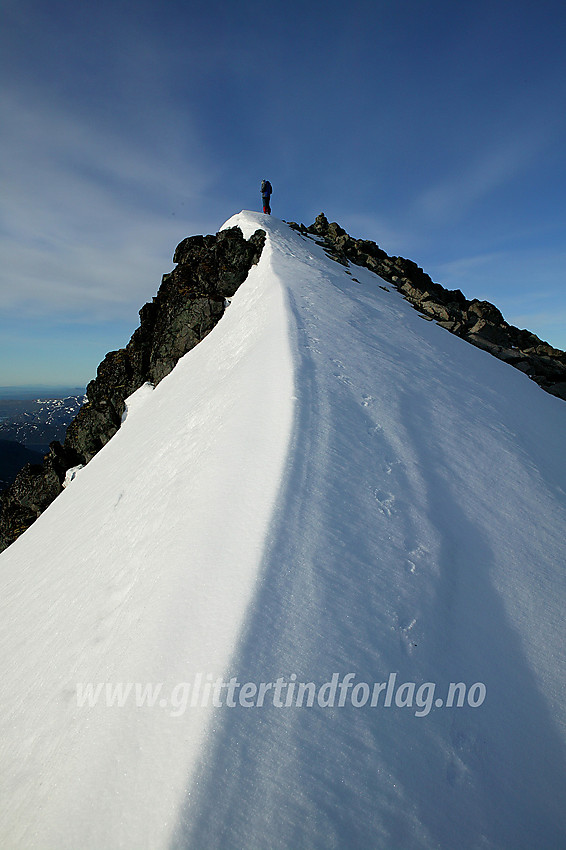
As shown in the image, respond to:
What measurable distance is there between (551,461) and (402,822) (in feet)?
23.1

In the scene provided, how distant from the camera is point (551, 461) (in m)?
7.30

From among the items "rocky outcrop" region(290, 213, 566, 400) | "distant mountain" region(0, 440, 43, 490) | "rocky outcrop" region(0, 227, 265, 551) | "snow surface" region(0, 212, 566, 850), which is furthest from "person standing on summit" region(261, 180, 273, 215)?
"distant mountain" region(0, 440, 43, 490)

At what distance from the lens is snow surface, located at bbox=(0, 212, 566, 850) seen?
238 centimetres

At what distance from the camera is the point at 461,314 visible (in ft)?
70.1

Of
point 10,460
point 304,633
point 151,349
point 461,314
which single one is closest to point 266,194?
point 151,349

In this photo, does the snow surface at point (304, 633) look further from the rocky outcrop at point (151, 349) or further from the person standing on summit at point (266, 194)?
the person standing on summit at point (266, 194)

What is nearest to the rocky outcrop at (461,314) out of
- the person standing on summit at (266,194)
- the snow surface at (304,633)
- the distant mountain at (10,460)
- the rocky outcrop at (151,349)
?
the person standing on summit at (266,194)

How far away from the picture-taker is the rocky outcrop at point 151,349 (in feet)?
52.0

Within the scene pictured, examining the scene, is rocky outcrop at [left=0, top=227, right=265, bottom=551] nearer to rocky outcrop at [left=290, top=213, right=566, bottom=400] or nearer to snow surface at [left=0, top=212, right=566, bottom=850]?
rocky outcrop at [left=290, top=213, right=566, bottom=400]

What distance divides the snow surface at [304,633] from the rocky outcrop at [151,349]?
33.4 ft

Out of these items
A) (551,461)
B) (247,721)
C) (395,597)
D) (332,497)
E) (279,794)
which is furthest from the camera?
(551,461)

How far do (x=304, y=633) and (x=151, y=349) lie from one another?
17.3m

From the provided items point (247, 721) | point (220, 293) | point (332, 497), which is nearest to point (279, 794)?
point (247, 721)

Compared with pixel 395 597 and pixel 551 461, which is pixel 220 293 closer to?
pixel 551 461
